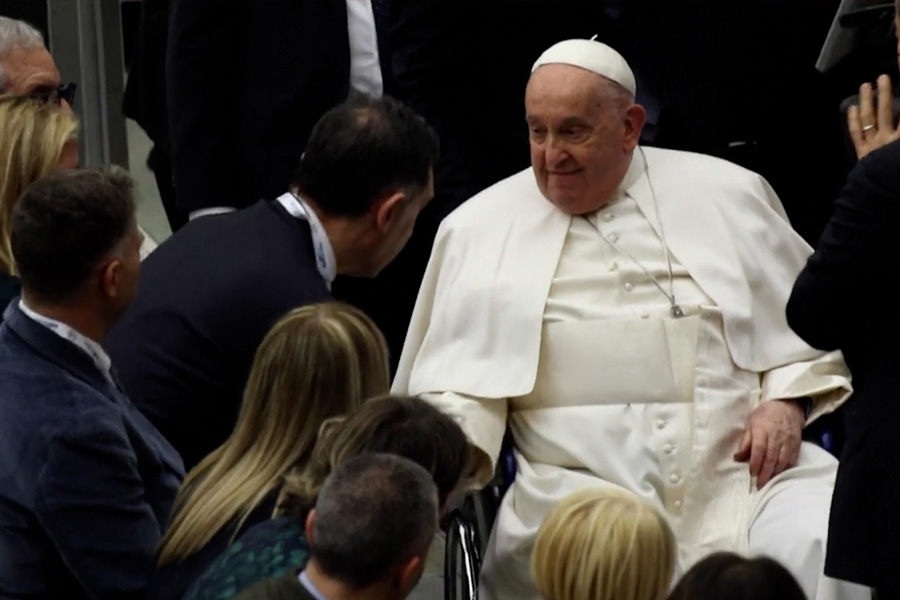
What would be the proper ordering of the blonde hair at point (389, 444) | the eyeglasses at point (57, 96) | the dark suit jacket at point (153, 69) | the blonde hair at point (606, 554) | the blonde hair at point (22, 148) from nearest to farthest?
1. the blonde hair at point (606, 554)
2. the blonde hair at point (389, 444)
3. the blonde hair at point (22, 148)
4. the eyeglasses at point (57, 96)
5. the dark suit jacket at point (153, 69)

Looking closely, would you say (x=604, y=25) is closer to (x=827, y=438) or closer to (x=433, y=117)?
(x=433, y=117)

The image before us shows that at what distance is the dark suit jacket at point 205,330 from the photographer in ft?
14.4

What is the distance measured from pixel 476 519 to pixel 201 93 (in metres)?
1.68

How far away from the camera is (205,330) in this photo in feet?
14.4

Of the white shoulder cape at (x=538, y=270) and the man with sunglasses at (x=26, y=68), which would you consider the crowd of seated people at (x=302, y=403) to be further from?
the man with sunglasses at (x=26, y=68)

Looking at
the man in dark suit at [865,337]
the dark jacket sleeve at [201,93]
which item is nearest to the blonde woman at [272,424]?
the man in dark suit at [865,337]

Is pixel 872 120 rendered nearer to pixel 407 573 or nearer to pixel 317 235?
pixel 317 235

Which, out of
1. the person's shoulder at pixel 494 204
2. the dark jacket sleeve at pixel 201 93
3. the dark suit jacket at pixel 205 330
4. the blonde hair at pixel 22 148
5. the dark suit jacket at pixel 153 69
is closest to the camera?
the dark suit jacket at pixel 205 330

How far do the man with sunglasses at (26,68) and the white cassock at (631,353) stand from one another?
4.04 feet

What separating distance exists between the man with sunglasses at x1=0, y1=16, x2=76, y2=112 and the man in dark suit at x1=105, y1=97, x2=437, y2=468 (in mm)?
833

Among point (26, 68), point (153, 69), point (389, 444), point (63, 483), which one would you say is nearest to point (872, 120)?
point (389, 444)

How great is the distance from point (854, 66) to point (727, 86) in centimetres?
50

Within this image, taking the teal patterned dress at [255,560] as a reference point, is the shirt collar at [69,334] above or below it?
above

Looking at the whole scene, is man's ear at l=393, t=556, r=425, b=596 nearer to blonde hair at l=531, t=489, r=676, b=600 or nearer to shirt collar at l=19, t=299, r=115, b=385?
blonde hair at l=531, t=489, r=676, b=600
